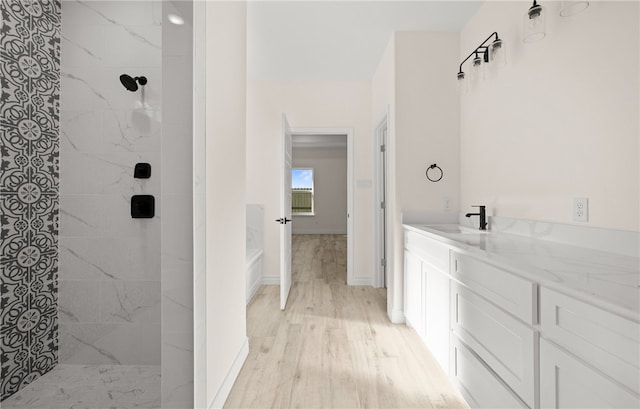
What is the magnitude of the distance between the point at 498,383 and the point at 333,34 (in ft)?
9.23

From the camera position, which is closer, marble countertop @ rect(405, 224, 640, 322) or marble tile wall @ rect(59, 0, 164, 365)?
marble countertop @ rect(405, 224, 640, 322)

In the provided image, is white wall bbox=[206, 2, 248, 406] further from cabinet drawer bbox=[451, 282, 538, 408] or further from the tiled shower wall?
cabinet drawer bbox=[451, 282, 538, 408]

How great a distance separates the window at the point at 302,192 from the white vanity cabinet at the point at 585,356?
835 cm

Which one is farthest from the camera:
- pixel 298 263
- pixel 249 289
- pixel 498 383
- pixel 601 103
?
pixel 298 263

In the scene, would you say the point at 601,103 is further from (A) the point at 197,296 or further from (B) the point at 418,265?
(A) the point at 197,296

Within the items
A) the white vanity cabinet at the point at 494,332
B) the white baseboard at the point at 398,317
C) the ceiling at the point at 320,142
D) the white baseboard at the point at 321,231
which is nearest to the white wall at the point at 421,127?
the white baseboard at the point at 398,317

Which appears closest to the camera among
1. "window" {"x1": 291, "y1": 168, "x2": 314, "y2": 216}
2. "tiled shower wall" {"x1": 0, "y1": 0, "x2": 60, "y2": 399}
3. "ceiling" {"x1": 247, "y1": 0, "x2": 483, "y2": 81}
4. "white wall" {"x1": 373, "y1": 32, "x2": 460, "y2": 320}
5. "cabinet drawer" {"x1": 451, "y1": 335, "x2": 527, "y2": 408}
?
"cabinet drawer" {"x1": 451, "y1": 335, "x2": 527, "y2": 408}

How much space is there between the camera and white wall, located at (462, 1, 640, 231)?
134 cm

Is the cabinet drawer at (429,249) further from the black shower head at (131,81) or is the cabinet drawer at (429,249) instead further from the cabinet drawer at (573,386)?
the black shower head at (131,81)

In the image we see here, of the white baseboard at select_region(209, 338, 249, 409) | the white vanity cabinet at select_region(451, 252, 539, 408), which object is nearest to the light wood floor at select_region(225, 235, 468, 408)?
the white baseboard at select_region(209, 338, 249, 409)

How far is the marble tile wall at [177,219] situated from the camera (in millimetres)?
1280

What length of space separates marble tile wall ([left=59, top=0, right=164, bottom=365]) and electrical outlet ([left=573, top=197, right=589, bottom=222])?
7.53ft

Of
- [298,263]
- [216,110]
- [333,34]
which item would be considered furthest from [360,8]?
[298,263]

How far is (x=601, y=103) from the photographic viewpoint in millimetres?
1440
